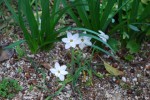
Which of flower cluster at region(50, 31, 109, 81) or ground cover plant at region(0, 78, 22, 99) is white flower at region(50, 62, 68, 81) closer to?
flower cluster at region(50, 31, 109, 81)

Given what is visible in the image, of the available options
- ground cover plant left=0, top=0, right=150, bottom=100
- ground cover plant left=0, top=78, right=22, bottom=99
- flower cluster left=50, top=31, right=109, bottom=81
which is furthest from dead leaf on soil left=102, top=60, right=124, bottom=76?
ground cover plant left=0, top=78, right=22, bottom=99

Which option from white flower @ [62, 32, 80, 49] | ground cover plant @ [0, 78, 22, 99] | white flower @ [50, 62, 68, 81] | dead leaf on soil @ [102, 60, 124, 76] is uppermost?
white flower @ [62, 32, 80, 49]

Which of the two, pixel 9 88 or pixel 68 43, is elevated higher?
pixel 68 43

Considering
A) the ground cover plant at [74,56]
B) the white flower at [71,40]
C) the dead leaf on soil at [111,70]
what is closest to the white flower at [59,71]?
the ground cover plant at [74,56]

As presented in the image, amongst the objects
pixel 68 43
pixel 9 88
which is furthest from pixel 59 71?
pixel 9 88

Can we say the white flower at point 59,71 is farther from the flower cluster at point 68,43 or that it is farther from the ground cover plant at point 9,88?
the ground cover plant at point 9,88

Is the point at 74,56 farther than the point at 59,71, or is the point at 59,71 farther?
the point at 74,56

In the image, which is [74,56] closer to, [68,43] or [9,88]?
[68,43]
